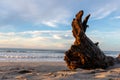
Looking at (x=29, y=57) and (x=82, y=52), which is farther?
(x=29, y=57)

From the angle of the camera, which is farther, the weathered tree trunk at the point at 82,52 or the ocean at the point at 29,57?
the ocean at the point at 29,57

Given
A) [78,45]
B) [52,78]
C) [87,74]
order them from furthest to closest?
[78,45] → [87,74] → [52,78]

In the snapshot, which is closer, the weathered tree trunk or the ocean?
the weathered tree trunk

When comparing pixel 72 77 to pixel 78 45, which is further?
pixel 78 45

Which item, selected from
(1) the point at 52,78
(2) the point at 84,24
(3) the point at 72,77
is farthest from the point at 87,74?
(2) the point at 84,24

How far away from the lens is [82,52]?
940cm

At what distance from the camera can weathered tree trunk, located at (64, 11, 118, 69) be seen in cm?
939

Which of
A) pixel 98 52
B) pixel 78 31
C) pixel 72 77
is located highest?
pixel 78 31

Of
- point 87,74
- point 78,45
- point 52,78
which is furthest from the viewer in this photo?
point 78,45

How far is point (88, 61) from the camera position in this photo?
9.43m

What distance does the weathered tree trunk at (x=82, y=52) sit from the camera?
9.39 metres

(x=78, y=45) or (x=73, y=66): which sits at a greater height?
(x=78, y=45)

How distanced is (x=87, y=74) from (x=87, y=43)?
1.61 meters

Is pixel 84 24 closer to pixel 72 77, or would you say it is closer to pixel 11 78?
pixel 72 77
